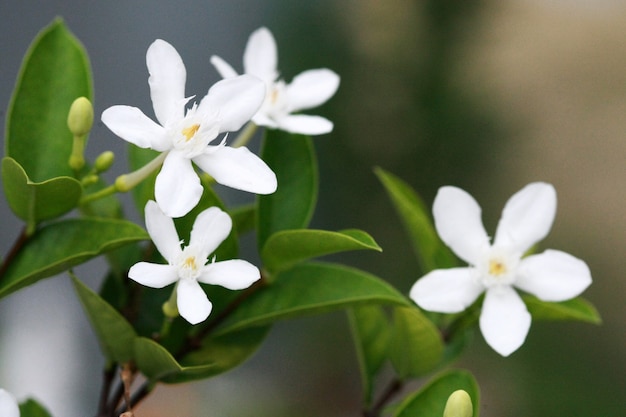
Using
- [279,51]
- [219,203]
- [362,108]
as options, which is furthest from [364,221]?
[219,203]

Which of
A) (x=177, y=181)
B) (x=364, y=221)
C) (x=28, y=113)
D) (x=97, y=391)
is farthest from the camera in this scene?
(x=364, y=221)

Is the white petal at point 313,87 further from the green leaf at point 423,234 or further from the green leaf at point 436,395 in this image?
the green leaf at point 436,395

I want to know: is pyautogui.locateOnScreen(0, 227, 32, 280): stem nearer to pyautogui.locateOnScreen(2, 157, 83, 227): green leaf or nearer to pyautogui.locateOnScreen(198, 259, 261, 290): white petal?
pyautogui.locateOnScreen(2, 157, 83, 227): green leaf

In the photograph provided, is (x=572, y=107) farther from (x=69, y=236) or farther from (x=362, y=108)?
(x=69, y=236)

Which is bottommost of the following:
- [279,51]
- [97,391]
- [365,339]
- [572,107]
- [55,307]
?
[97,391]

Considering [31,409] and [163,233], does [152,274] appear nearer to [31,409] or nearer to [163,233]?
[163,233]

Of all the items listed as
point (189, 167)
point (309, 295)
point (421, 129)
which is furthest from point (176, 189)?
point (421, 129)

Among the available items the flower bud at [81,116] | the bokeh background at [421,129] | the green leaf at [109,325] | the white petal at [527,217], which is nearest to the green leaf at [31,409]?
the green leaf at [109,325]
